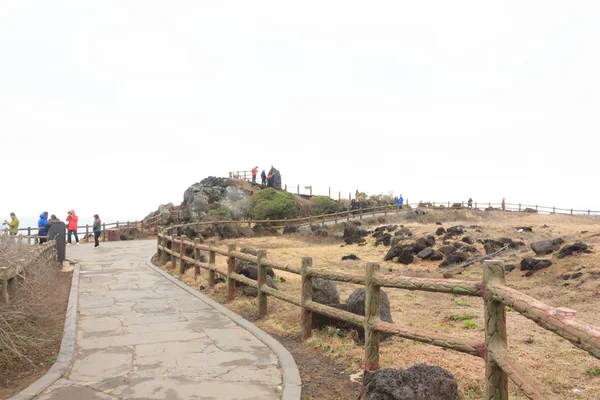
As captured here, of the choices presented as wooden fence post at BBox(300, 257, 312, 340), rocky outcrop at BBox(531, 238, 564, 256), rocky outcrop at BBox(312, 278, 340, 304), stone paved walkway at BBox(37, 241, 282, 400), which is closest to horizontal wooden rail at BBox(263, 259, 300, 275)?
wooden fence post at BBox(300, 257, 312, 340)

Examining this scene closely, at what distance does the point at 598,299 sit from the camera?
32.7ft

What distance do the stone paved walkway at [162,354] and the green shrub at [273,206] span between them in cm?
2729

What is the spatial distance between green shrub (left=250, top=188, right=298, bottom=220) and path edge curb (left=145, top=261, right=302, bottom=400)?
27.3 meters

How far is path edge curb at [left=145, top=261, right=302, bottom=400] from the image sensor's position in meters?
4.93

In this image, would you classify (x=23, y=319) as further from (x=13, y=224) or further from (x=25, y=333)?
(x=13, y=224)

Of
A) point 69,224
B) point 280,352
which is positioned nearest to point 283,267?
point 280,352

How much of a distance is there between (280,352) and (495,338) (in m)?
3.43

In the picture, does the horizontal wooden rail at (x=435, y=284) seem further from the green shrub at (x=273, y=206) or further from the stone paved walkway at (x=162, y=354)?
the green shrub at (x=273, y=206)

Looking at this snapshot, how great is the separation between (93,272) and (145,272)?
159 centimetres

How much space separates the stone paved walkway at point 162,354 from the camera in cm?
491

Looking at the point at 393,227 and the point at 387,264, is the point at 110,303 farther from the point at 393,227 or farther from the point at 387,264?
the point at 393,227

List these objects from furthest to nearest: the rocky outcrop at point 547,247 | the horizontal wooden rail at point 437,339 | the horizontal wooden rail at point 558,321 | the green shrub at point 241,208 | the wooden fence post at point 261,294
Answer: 1. the green shrub at point 241,208
2. the rocky outcrop at point 547,247
3. the wooden fence post at point 261,294
4. the horizontal wooden rail at point 437,339
5. the horizontal wooden rail at point 558,321

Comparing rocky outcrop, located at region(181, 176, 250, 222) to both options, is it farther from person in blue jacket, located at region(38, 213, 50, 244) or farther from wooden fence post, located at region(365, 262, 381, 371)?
wooden fence post, located at region(365, 262, 381, 371)

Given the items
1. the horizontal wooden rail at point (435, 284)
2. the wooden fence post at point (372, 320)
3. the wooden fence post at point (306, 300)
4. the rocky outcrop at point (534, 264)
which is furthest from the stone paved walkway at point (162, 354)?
the rocky outcrop at point (534, 264)
